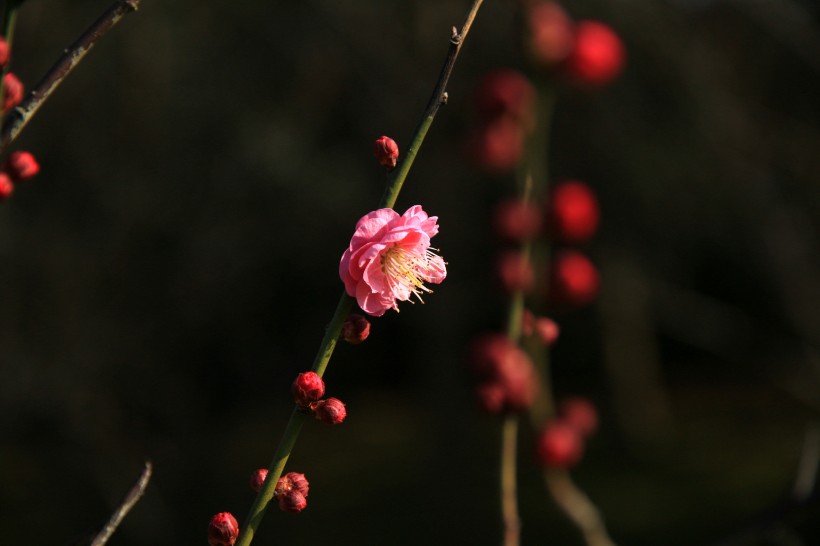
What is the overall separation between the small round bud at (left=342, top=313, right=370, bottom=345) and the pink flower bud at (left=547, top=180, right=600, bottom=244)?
539 mm

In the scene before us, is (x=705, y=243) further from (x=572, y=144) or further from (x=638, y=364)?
(x=572, y=144)

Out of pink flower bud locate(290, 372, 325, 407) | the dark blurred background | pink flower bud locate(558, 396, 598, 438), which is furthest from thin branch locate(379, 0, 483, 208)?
the dark blurred background

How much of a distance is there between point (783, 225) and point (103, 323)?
4005 millimetres

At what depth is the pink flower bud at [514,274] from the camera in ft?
3.80

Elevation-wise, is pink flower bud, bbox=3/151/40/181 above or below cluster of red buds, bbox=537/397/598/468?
above

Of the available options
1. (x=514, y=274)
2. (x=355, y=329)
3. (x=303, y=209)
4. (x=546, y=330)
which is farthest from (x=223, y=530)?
(x=303, y=209)

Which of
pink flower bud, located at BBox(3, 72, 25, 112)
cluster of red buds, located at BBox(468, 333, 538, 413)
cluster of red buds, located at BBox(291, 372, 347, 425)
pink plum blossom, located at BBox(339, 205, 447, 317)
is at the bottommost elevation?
cluster of red buds, located at BBox(468, 333, 538, 413)

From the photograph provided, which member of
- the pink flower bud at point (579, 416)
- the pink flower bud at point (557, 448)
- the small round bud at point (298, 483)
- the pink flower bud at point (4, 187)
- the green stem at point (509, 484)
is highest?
the pink flower bud at point (4, 187)

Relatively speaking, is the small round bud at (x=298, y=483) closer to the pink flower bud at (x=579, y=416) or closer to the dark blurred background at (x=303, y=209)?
the pink flower bud at (x=579, y=416)

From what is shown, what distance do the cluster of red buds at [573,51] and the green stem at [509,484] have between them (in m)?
0.41

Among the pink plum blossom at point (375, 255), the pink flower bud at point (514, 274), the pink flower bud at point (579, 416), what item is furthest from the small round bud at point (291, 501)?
the pink flower bud at point (579, 416)

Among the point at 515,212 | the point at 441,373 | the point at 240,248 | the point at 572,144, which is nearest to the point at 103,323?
the point at 240,248

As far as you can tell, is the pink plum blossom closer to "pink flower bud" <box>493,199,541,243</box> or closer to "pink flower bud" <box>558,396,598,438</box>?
"pink flower bud" <box>493,199,541,243</box>

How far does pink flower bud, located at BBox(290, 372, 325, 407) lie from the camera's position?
607mm
